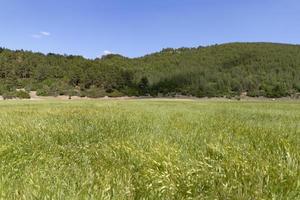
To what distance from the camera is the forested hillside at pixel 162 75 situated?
95.4 meters

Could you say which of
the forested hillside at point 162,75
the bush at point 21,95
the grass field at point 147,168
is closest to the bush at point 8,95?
the forested hillside at point 162,75

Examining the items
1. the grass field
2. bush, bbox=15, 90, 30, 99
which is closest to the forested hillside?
bush, bbox=15, 90, 30, 99

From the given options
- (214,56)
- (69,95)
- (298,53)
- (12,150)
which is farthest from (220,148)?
(214,56)

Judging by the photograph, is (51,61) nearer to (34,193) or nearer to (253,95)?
(253,95)

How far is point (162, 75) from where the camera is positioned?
12300cm

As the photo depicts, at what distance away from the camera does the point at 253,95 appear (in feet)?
338

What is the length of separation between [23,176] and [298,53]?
134316 mm

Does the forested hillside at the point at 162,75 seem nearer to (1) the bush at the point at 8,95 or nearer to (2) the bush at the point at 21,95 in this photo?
(1) the bush at the point at 8,95

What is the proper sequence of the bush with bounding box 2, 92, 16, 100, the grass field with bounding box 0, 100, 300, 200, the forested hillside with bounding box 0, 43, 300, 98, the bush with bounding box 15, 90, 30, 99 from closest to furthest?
the grass field with bounding box 0, 100, 300, 200
the bush with bounding box 2, 92, 16, 100
the bush with bounding box 15, 90, 30, 99
the forested hillside with bounding box 0, 43, 300, 98

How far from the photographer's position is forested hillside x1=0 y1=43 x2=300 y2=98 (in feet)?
313

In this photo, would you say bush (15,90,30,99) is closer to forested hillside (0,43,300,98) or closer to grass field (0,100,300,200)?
forested hillside (0,43,300,98)

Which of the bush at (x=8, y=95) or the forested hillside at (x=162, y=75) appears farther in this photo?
the forested hillside at (x=162, y=75)

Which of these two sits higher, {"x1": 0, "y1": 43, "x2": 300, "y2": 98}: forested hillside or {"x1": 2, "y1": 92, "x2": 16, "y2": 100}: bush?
{"x1": 0, "y1": 43, "x2": 300, "y2": 98}: forested hillside

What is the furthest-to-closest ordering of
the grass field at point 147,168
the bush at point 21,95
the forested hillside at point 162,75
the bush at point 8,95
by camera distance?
the forested hillside at point 162,75 < the bush at point 21,95 < the bush at point 8,95 < the grass field at point 147,168
